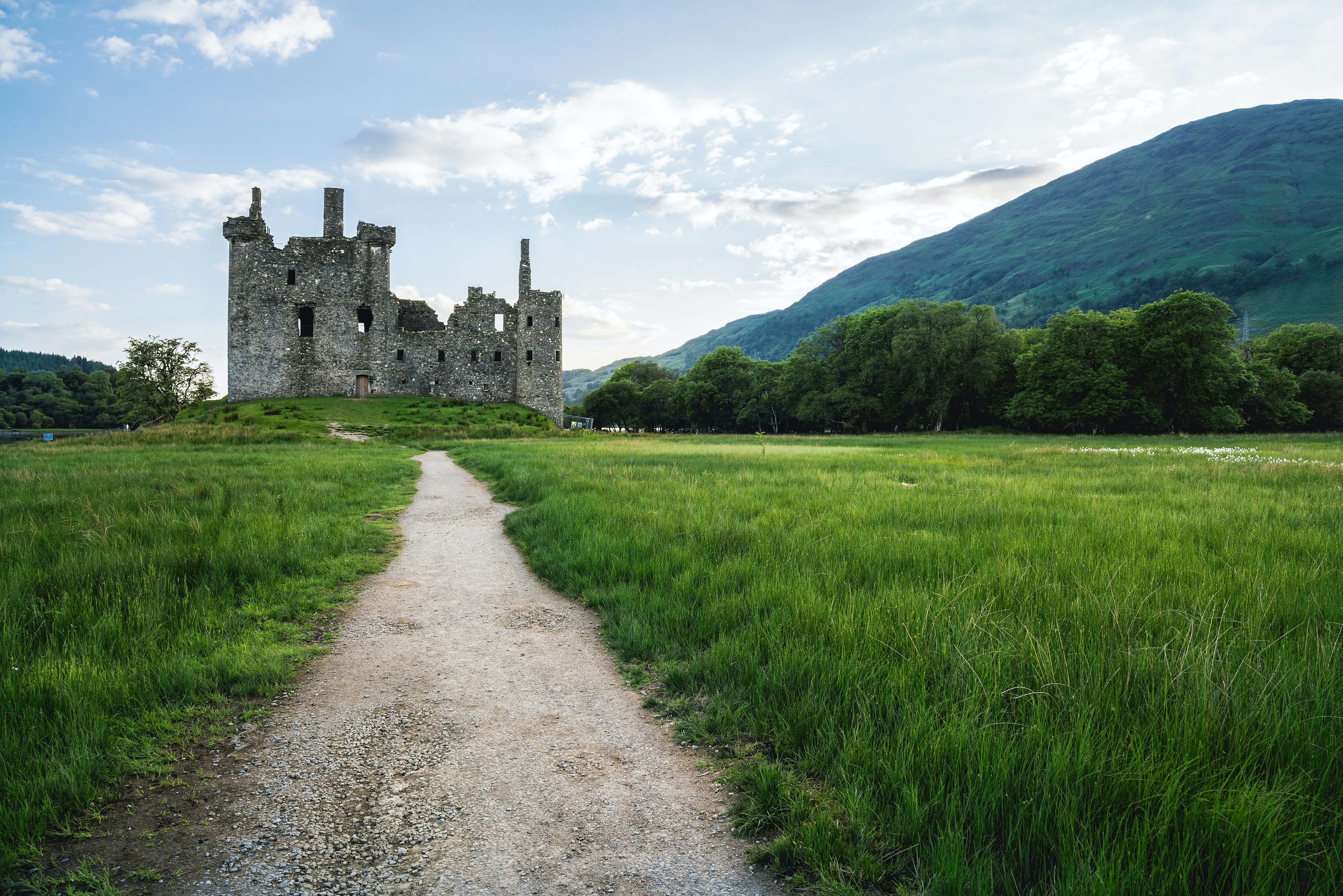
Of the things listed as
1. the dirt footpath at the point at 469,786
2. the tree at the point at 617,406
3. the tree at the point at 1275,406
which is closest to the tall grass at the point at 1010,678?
the dirt footpath at the point at 469,786

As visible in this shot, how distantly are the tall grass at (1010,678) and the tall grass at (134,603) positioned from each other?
2933 millimetres

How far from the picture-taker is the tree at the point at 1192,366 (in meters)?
49.1

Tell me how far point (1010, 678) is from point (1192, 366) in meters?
62.4

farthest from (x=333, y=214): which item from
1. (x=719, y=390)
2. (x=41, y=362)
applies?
(x=41, y=362)

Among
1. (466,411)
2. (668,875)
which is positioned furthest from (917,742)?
(466,411)

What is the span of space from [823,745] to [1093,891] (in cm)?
133

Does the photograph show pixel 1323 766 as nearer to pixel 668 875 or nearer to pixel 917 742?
pixel 917 742

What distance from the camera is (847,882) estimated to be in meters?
2.37

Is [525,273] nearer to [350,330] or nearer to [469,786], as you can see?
[350,330]

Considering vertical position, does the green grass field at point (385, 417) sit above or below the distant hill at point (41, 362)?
below

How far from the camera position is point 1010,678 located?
363 centimetres

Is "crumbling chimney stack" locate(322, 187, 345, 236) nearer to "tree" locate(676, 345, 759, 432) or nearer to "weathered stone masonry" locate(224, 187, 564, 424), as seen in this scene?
"weathered stone masonry" locate(224, 187, 564, 424)

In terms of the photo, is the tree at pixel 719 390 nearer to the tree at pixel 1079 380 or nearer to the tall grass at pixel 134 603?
the tree at pixel 1079 380

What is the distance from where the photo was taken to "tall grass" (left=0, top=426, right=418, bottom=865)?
315cm
